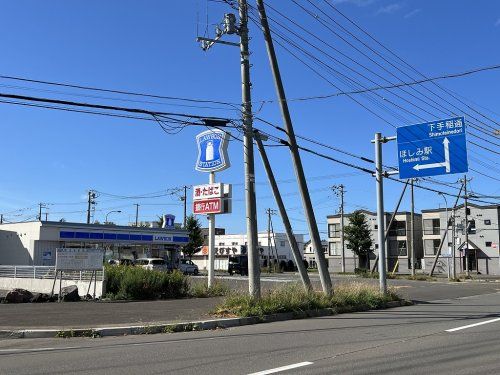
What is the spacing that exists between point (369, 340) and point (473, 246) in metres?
65.5

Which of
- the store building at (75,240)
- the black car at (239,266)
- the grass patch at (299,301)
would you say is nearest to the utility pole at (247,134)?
the grass patch at (299,301)

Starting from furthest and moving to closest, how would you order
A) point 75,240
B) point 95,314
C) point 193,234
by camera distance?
point 193,234 < point 75,240 < point 95,314

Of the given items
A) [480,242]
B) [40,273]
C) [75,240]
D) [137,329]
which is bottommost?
[137,329]

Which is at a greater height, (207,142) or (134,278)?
(207,142)

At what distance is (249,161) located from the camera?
1719 cm

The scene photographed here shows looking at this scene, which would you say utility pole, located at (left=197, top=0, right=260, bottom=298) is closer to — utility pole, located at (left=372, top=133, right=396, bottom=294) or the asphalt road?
the asphalt road

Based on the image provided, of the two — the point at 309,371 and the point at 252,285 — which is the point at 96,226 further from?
the point at 309,371

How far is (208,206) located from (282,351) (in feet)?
46.1

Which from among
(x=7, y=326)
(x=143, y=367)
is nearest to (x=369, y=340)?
(x=143, y=367)

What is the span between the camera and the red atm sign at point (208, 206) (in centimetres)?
2277

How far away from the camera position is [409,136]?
20.9 m

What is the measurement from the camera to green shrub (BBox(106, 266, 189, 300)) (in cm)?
2122

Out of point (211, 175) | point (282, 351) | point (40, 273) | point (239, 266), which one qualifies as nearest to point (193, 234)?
point (239, 266)

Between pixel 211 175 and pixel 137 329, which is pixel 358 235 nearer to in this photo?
pixel 211 175
